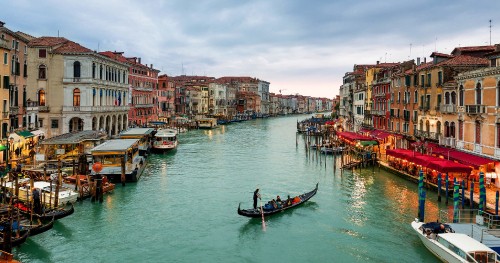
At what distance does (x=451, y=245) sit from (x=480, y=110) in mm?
11189

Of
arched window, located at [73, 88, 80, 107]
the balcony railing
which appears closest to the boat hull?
the balcony railing

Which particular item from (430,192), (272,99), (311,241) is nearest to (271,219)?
(311,241)

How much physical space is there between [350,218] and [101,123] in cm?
2796

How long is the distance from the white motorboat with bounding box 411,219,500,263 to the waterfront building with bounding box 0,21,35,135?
76.9 feet

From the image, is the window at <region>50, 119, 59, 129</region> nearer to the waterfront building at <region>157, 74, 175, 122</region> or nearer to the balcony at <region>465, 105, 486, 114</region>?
the balcony at <region>465, 105, 486, 114</region>

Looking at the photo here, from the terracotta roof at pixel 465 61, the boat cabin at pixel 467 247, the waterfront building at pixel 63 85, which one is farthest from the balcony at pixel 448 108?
the waterfront building at pixel 63 85

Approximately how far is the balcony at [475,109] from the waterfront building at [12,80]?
26455 mm

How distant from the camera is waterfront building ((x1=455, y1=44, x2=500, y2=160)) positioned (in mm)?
19938

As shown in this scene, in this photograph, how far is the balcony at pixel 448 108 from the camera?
24152mm

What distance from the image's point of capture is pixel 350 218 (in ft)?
59.4

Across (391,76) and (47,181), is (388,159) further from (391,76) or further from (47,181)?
(47,181)

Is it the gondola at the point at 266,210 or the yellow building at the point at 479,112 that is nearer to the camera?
the gondola at the point at 266,210

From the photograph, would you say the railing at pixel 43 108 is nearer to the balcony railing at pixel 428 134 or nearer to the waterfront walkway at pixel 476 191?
the waterfront walkway at pixel 476 191

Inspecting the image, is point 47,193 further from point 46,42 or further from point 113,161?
point 46,42
